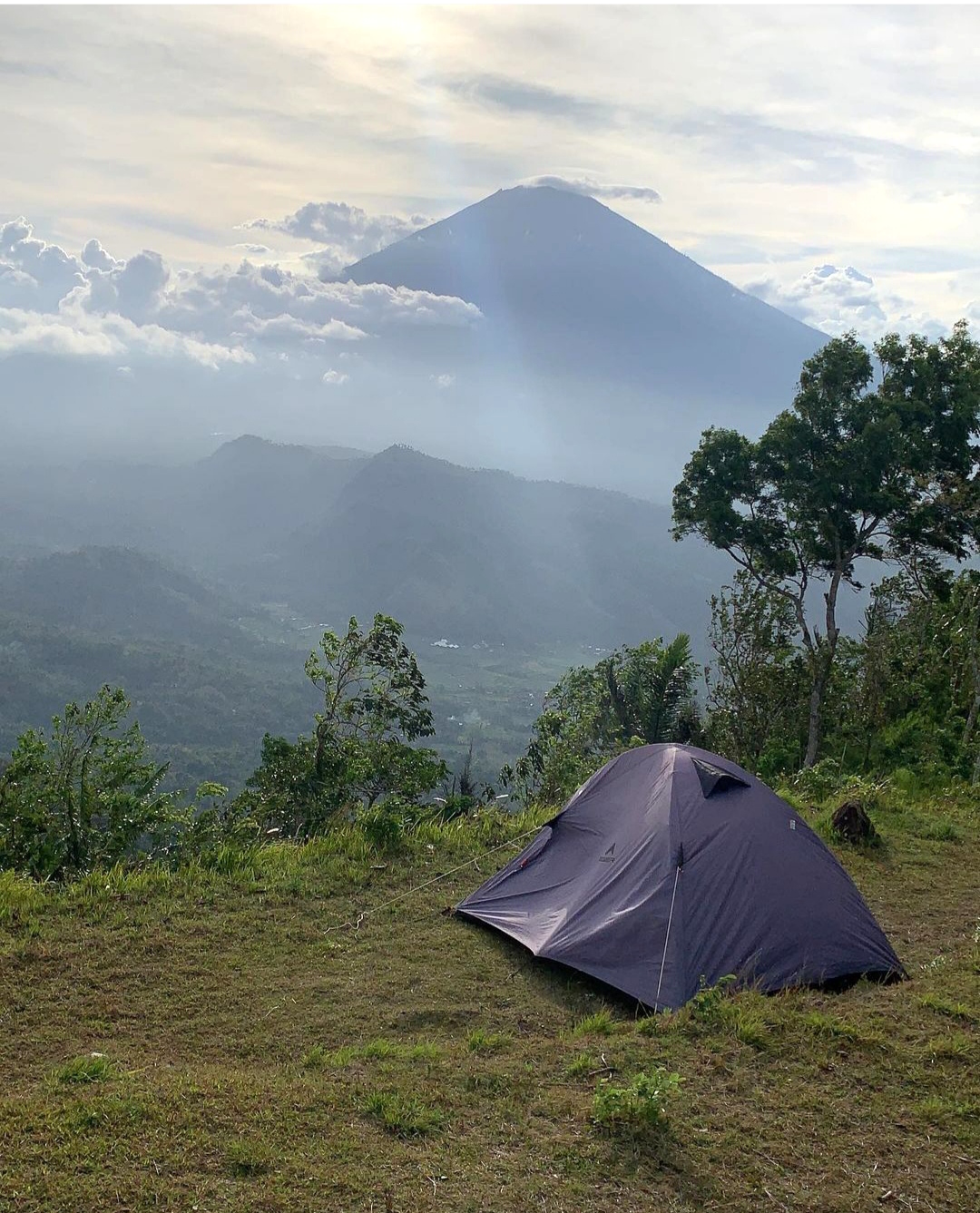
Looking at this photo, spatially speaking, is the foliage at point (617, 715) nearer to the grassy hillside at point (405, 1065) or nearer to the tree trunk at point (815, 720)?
the tree trunk at point (815, 720)

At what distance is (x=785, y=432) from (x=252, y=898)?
12047mm

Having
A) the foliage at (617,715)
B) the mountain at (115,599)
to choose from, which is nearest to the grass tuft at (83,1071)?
the foliage at (617,715)

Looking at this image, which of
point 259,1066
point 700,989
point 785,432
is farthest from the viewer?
point 785,432

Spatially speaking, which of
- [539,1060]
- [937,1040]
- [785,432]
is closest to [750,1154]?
[539,1060]

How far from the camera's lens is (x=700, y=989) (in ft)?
19.6

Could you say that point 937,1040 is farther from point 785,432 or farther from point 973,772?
point 785,432

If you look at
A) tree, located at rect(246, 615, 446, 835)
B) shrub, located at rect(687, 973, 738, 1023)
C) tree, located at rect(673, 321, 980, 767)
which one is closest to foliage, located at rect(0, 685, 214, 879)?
A: tree, located at rect(246, 615, 446, 835)

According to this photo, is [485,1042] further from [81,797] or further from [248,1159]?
[81,797]

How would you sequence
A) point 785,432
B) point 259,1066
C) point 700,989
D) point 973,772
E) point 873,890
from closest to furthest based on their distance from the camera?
point 259,1066, point 700,989, point 873,890, point 973,772, point 785,432

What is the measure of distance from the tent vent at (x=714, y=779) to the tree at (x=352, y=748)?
20.9 feet

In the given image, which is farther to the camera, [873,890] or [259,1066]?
[873,890]

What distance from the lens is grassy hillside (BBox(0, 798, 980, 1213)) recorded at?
3855mm

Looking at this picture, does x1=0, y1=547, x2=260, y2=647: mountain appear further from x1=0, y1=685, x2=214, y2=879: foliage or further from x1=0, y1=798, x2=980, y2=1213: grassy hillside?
x1=0, y1=798, x2=980, y2=1213: grassy hillside

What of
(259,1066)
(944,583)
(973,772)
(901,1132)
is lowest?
(259,1066)
